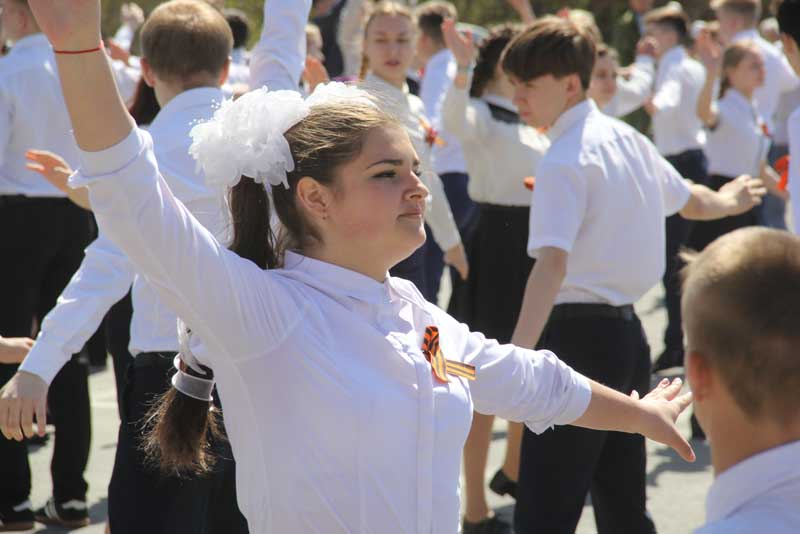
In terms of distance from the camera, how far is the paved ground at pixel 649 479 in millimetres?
5234

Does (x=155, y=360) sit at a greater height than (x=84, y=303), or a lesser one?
lesser

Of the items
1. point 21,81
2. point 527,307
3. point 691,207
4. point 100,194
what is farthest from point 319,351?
point 21,81

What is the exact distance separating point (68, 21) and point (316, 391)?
804 millimetres

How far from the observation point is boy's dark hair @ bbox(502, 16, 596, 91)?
4.12 metres

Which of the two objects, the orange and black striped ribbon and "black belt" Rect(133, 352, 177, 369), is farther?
"black belt" Rect(133, 352, 177, 369)

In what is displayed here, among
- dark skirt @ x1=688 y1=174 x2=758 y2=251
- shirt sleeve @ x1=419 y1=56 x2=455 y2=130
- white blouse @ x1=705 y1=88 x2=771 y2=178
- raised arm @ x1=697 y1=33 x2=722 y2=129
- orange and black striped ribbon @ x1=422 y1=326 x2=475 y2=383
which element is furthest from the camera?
shirt sleeve @ x1=419 y1=56 x2=455 y2=130

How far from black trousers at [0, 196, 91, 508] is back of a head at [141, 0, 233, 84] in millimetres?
1965

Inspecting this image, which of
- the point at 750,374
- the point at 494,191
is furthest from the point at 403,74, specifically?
the point at 750,374

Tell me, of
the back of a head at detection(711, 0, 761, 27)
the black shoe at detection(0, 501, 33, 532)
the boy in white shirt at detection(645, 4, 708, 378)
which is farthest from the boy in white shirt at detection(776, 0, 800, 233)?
the back of a head at detection(711, 0, 761, 27)

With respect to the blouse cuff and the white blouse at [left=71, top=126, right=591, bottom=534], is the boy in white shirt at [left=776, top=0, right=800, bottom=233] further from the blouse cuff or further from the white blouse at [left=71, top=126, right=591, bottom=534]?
the blouse cuff

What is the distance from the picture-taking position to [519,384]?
2.57 m

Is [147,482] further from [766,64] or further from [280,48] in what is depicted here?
[766,64]

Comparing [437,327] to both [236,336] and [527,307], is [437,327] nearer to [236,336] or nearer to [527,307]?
[236,336]

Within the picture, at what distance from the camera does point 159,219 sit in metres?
2.00
